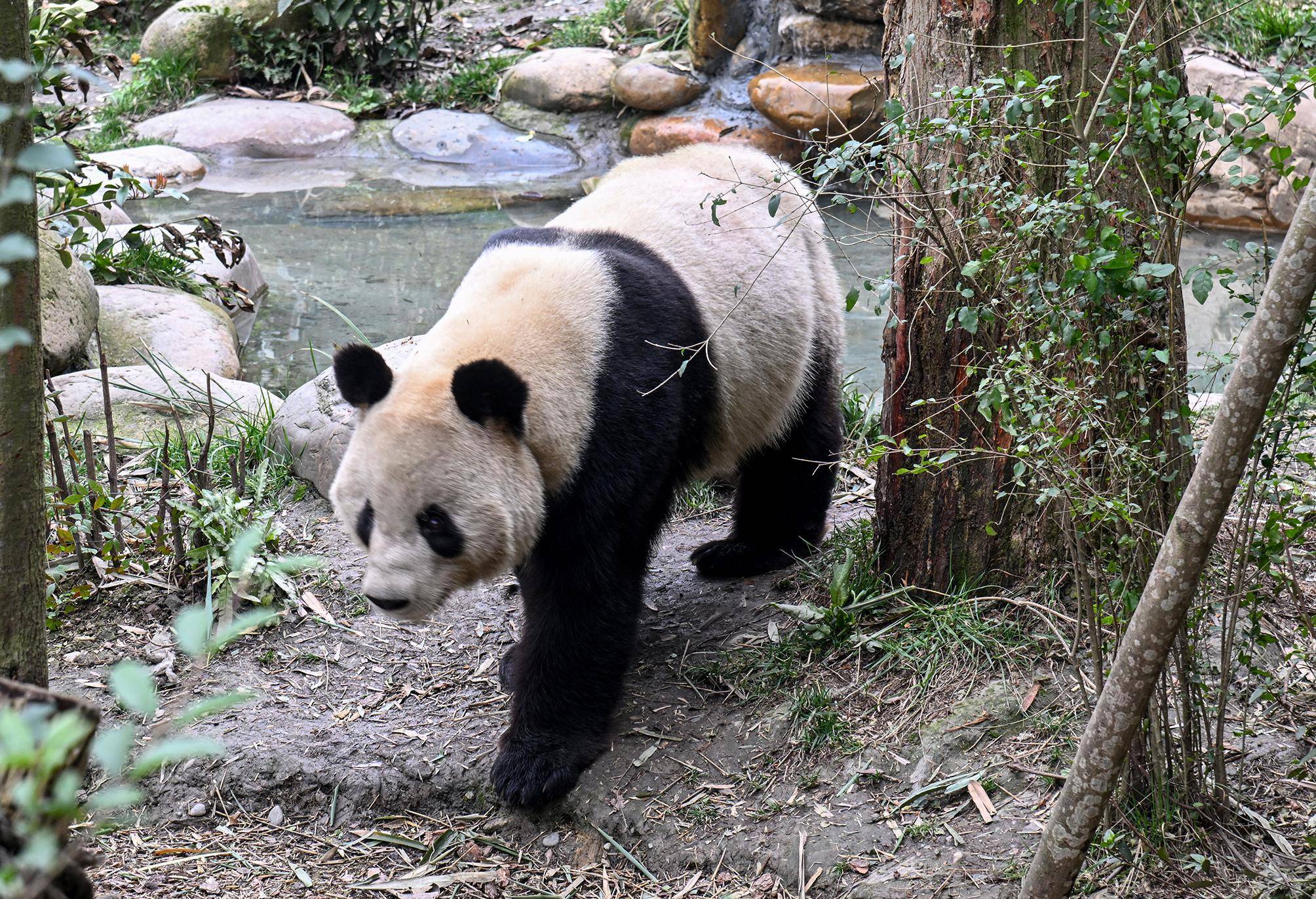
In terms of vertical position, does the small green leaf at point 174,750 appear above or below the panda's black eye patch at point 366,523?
above

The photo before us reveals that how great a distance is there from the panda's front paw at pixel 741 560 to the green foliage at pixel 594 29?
11.0m

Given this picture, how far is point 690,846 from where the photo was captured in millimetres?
3344

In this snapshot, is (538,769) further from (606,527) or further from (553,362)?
Answer: (553,362)

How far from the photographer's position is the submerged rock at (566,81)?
1309cm

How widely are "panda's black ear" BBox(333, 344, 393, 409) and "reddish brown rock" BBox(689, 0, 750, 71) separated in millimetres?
10178

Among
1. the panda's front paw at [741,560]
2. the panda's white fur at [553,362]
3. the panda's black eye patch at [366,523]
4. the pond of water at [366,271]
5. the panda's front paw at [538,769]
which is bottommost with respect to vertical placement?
the pond of water at [366,271]

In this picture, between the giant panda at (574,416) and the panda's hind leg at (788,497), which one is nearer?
the giant panda at (574,416)

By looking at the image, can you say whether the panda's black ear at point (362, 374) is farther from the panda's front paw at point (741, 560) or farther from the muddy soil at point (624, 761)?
the panda's front paw at point (741, 560)

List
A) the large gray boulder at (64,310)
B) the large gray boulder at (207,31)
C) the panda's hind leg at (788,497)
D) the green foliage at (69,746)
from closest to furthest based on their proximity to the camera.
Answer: the green foliage at (69,746)
the panda's hind leg at (788,497)
the large gray boulder at (64,310)
the large gray boulder at (207,31)

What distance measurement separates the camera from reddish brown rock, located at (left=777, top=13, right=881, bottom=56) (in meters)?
11.8

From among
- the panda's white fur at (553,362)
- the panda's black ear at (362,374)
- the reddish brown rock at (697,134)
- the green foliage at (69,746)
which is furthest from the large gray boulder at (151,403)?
the reddish brown rock at (697,134)

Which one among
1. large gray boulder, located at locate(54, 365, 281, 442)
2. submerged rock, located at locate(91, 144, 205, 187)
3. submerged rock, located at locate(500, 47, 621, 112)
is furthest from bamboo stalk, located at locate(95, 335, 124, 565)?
submerged rock, located at locate(500, 47, 621, 112)

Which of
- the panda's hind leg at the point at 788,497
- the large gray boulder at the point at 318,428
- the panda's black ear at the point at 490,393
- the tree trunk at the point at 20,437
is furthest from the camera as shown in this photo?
the large gray boulder at the point at 318,428

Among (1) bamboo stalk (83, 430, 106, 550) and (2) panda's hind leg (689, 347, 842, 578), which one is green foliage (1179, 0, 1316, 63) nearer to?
A: (2) panda's hind leg (689, 347, 842, 578)
